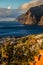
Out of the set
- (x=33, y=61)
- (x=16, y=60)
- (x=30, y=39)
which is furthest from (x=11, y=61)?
(x=30, y=39)

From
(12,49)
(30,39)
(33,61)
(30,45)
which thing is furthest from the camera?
(30,39)

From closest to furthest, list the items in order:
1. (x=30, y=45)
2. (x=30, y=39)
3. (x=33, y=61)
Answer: (x=33, y=61) → (x=30, y=45) → (x=30, y=39)

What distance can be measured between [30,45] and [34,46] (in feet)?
0.66

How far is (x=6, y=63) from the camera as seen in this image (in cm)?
1031

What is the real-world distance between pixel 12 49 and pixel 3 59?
71cm

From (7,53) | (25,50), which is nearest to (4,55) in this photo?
(7,53)

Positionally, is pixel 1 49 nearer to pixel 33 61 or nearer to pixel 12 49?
pixel 12 49

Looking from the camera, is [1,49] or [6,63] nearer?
[6,63]

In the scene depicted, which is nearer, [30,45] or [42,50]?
[42,50]

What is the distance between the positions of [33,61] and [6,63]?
1160 mm

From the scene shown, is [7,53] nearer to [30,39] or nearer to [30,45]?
[30,45]

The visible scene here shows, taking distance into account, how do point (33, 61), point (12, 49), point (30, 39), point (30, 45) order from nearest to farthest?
1. point (33, 61)
2. point (12, 49)
3. point (30, 45)
4. point (30, 39)

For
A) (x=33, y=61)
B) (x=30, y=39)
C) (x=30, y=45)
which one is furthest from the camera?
(x=30, y=39)

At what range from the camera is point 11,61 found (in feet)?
34.6
